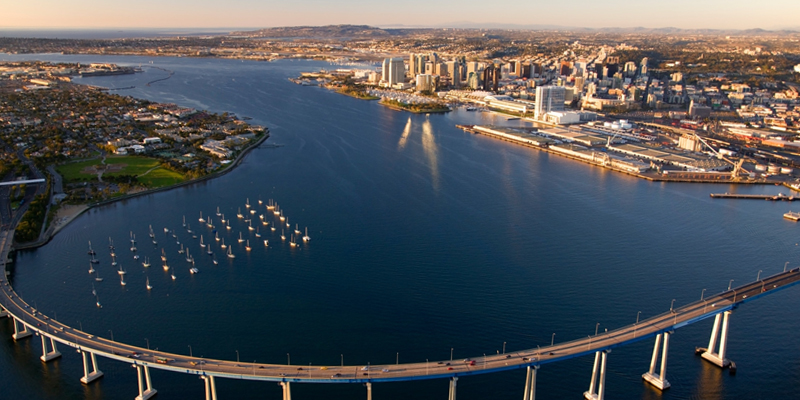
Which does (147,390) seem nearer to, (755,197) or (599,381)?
(599,381)

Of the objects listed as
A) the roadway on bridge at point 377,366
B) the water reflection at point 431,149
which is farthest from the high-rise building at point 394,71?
the roadway on bridge at point 377,366

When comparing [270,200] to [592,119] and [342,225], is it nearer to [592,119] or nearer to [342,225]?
[342,225]

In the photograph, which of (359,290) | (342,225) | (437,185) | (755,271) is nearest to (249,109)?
(437,185)

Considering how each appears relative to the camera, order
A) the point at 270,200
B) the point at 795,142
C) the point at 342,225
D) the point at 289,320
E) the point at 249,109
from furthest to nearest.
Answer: the point at 249,109
the point at 795,142
the point at 270,200
the point at 342,225
the point at 289,320

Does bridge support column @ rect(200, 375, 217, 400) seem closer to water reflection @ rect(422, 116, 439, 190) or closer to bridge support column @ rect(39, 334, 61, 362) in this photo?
bridge support column @ rect(39, 334, 61, 362)

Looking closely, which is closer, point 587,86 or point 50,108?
point 50,108

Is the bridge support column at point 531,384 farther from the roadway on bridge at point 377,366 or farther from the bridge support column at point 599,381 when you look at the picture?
the bridge support column at point 599,381
